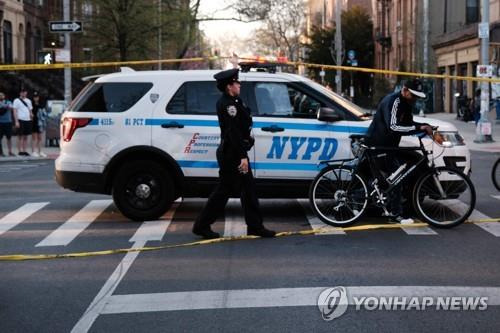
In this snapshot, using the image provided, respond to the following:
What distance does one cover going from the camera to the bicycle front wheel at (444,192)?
9.17 meters

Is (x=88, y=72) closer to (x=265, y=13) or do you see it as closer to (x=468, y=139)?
(x=265, y=13)

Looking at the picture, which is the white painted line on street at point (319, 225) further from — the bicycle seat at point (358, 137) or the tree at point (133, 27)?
the tree at point (133, 27)

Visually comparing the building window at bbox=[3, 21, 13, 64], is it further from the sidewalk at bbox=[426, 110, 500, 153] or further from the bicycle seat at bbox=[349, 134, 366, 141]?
the bicycle seat at bbox=[349, 134, 366, 141]

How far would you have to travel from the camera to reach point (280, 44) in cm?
9025

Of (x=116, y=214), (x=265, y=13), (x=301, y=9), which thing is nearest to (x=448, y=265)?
(x=116, y=214)

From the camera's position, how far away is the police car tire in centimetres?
1004

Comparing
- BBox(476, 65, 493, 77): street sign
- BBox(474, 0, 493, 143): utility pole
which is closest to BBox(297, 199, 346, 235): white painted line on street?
BBox(476, 65, 493, 77): street sign

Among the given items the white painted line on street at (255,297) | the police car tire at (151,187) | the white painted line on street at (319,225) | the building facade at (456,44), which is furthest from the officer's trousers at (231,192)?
the building facade at (456,44)

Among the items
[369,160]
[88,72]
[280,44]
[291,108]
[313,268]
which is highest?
[280,44]

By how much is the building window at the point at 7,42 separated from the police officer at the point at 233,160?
36997 mm

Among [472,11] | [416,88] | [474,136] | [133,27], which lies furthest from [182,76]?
[472,11]

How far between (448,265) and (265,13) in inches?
1536

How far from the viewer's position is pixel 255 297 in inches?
247

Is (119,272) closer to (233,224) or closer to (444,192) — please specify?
(233,224)
